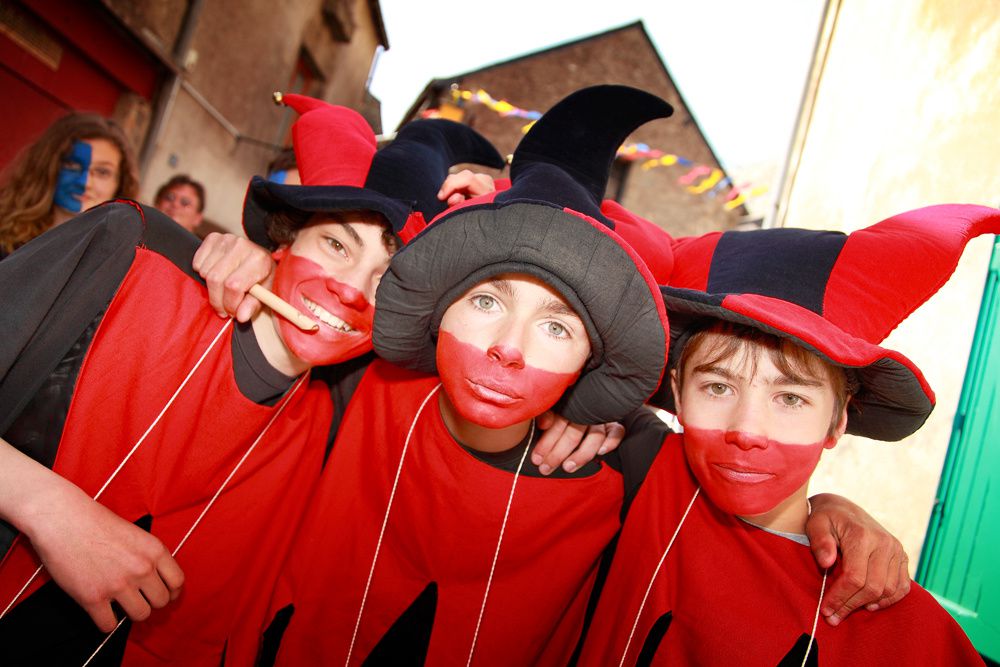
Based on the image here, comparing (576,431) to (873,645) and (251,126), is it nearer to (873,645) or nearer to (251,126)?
(873,645)

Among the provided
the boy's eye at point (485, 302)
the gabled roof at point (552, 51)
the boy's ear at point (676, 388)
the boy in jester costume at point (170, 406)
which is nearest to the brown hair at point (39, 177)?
the boy in jester costume at point (170, 406)

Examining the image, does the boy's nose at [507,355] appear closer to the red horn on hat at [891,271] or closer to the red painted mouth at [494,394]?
the red painted mouth at [494,394]

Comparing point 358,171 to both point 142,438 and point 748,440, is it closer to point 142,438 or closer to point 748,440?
point 142,438

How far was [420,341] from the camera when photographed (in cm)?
145

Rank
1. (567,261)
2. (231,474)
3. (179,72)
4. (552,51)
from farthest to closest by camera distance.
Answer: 1. (552,51)
2. (179,72)
3. (231,474)
4. (567,261)

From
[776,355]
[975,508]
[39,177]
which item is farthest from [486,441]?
[39,177]

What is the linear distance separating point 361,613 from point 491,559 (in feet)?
1.23

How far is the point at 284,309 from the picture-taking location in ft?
4.66

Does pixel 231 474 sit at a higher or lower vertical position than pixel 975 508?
lower

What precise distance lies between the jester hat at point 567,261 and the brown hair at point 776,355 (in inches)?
7.1

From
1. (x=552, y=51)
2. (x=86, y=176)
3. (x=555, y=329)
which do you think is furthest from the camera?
(x=552, y=51)

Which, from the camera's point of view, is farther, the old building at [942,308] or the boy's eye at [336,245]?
the old building at [942,308]

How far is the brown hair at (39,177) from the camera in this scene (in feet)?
8.14

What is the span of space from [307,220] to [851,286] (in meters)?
1.39
